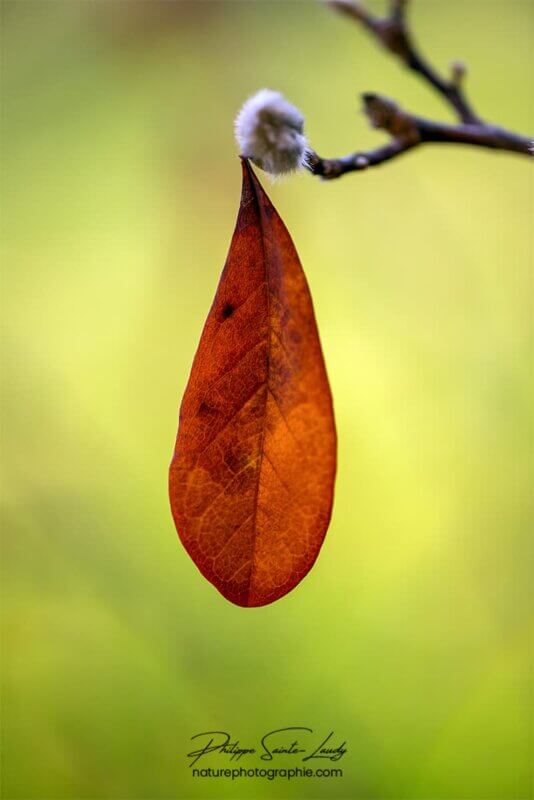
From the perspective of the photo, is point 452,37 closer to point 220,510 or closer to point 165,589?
point 165,589

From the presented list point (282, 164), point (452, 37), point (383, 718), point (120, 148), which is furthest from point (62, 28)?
point (383, 718)

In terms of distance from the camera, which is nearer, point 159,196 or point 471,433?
point 471,433
